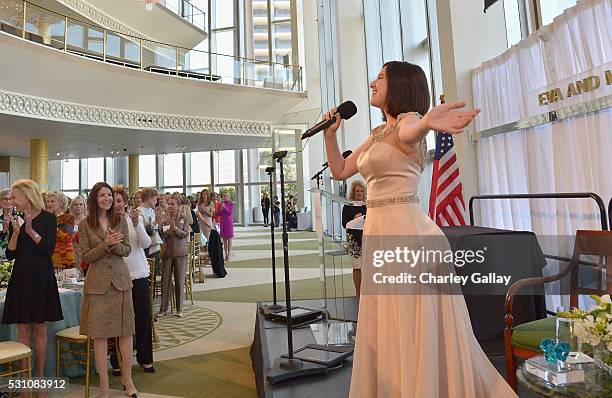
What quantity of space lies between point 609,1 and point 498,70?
131cm

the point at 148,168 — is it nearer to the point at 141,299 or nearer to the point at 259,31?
the point at 259,31

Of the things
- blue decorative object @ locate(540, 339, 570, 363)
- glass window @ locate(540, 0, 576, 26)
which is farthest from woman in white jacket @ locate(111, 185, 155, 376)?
glass window @ locate(540, 0, 576, 26)

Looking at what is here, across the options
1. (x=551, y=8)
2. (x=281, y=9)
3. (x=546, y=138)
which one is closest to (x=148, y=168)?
(x=281, y=9)

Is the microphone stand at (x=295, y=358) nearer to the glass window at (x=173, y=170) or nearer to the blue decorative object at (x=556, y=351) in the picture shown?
the blue decorative object at (x=556, y=351)

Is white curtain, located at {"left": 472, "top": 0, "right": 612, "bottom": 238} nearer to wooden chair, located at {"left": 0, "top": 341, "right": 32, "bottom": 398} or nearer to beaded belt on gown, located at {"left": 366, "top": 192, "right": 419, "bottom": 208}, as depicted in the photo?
beaded belt on gown, located at {"left": 366, "top": 192, "right": 419, "bottom": 208}

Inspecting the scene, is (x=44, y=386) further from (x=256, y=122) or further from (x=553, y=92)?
(x=256, y=122)

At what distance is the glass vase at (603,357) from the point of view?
1446 millimetres

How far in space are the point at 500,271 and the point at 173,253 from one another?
3947mm

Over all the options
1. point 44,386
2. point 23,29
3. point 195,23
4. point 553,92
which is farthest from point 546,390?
point 195,23

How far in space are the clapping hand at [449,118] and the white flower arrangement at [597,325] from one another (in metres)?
0.81

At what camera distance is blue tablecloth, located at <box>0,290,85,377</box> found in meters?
3.35

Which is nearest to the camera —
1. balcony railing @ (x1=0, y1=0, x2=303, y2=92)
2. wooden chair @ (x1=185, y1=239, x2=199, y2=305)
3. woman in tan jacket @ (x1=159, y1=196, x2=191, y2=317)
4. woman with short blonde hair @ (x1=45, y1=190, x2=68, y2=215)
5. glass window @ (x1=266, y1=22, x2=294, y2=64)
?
woman with short blonde hair @ (x1=45, y1=190, x2=68, y2=215)

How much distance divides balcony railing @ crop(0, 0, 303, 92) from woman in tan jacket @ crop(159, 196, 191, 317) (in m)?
7.20

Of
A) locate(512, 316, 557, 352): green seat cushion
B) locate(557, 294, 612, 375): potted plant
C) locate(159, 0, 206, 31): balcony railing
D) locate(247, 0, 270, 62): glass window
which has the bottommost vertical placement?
locate(512, 316, 557, 352): green seat cushion
